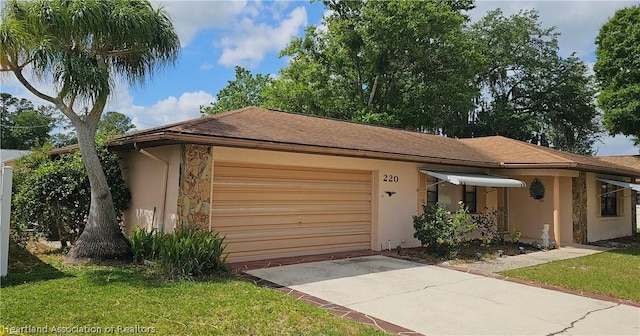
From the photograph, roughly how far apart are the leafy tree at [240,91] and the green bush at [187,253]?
122 feet

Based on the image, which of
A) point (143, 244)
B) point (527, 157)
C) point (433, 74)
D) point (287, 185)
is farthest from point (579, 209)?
point (433, 74)

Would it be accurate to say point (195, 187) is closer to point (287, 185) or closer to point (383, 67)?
point (287, 185)

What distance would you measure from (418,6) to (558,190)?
1801cm

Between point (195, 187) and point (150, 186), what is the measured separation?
1887 mm

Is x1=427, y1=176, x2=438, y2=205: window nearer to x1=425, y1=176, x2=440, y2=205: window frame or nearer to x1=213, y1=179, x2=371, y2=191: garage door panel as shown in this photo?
x1=425, y1=176, x2=440, y2=205: window frame

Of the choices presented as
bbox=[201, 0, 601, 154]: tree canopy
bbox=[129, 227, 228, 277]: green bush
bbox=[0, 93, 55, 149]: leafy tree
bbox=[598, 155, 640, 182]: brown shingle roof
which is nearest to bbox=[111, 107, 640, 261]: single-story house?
bbox=[129, 227, 228, 277]: green bush

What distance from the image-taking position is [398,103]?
31.4m

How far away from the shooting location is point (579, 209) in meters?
15.6

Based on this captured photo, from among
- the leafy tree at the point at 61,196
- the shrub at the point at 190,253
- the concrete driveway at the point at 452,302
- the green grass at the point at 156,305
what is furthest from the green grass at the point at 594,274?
the leafy tree at the point at 61,196

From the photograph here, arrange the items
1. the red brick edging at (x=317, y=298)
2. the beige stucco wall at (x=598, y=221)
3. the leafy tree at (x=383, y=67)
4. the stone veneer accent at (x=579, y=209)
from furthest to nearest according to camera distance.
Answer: the leafy tree at (x=383, y=67)
the beige stucco wall at (x=598, y=221)
the stone veneer accent at (x=579, y=209)
the red brick edging at (x=317, y=298)

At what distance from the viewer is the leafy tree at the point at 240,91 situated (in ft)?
148

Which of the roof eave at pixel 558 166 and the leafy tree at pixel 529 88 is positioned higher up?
the leafy tree at pixel 529 88

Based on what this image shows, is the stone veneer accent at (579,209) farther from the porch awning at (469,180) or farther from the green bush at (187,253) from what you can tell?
the green bush at (187,253)

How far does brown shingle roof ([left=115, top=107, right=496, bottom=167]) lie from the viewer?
880 centimetres
